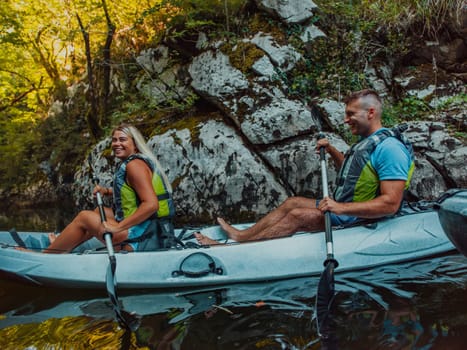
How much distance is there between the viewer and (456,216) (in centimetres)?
232

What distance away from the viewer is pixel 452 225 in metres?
2.38

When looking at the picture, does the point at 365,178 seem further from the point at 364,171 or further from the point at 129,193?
the point at 129,193

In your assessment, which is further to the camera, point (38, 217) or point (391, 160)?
point (38, 217)

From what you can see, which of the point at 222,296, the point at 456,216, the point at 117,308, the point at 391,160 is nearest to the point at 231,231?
the point at 222,296

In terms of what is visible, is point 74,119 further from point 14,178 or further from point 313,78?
point 313,78

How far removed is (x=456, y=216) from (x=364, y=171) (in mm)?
1223

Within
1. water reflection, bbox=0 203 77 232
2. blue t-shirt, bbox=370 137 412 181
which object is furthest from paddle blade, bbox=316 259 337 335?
water reflection, bbox=0 203 77 232

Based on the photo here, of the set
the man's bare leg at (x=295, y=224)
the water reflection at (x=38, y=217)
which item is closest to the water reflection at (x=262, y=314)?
the man's bare leg at (x=295, y=224)

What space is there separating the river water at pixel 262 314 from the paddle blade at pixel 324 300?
0.07m

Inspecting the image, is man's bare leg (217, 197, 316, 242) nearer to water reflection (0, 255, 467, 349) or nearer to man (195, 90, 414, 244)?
man (195, 90, 414, 244)

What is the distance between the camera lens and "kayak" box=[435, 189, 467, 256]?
2.28 m

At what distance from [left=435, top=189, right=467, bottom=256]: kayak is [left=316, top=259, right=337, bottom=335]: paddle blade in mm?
881

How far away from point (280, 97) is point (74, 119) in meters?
7.93

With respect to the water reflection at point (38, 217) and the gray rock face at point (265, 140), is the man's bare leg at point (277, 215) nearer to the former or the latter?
the gray rock face at point (265, 140)
